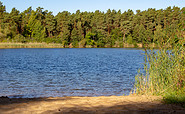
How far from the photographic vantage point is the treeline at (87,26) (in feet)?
252

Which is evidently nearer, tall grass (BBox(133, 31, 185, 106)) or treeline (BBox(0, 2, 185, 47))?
tall grass (BBox(133, 31, 185, 106))

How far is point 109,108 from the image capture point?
17.7 feet

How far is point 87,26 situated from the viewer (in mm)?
86938

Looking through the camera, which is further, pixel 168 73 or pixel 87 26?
pixel 87 26

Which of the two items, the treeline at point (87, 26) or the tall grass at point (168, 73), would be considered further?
the treeline at point (87, 26)

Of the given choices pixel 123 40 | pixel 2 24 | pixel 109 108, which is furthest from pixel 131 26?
pixel 109 108

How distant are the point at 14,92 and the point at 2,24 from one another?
227ft

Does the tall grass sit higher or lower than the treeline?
lower

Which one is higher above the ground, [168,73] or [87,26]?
[87,26]

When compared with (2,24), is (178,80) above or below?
below

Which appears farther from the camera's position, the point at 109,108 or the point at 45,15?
the point at 45,15

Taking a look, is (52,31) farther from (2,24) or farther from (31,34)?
(2,24)

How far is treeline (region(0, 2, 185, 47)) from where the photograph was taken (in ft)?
252

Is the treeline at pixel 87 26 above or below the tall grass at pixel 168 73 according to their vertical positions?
above
